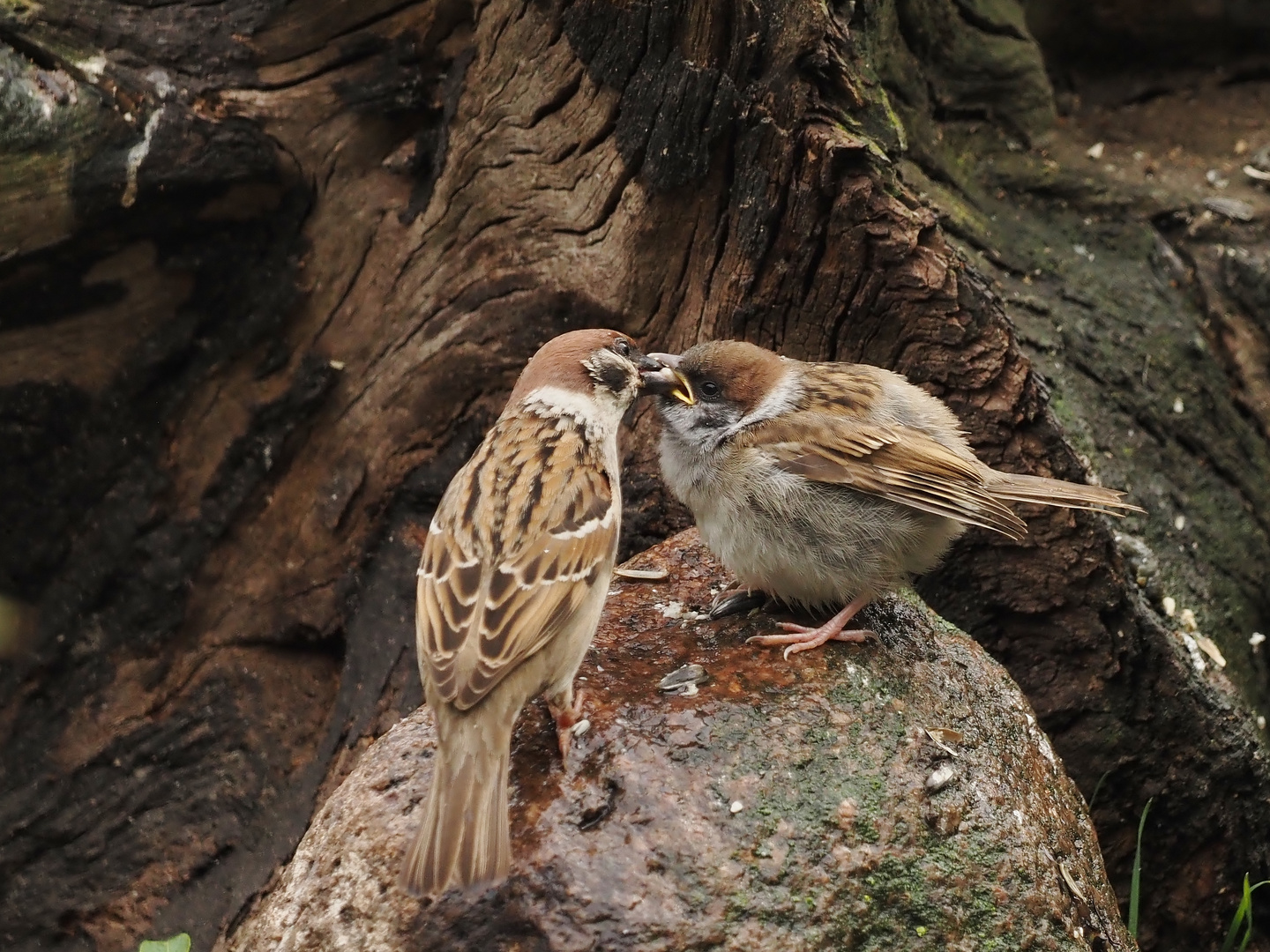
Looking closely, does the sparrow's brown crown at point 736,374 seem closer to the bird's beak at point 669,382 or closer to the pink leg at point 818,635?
the bird's beak at point 669,382

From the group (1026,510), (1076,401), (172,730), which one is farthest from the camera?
(172,730)

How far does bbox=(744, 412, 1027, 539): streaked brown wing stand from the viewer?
362cm

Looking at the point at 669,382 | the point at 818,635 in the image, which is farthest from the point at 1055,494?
the point at 669,382

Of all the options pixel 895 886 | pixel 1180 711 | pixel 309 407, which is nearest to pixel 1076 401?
pixel 1180 711

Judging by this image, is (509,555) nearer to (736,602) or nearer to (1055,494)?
(736,602)

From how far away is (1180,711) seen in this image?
4492 millimetres

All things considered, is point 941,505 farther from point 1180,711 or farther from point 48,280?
point 48,280

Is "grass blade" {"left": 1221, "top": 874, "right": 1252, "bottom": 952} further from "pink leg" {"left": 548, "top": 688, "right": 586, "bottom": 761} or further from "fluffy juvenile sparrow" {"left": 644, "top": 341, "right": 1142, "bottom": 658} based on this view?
"pink leg" {"left": 548, "top": 688, "right": 586, "bottom": 761}

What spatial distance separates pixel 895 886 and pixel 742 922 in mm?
420

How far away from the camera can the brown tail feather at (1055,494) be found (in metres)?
3.68

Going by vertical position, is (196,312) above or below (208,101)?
below

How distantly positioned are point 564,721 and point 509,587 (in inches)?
14.7

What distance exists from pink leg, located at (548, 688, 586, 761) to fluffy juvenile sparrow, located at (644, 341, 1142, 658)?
690mm

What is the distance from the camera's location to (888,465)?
3.70 meters
